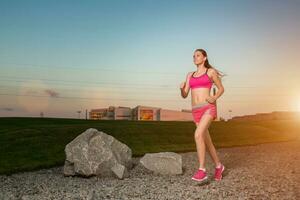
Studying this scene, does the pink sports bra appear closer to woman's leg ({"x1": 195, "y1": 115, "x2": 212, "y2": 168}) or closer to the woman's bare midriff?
the woman's bare midriff

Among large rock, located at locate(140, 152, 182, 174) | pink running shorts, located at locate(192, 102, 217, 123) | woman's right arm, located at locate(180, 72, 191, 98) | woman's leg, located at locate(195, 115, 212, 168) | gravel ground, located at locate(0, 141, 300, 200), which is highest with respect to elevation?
woman's right arm, located at locate(180, 72, 191, 98)

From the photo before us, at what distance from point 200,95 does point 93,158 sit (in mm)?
4349

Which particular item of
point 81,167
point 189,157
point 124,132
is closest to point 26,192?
point 81,167

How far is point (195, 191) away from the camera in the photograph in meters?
9.95

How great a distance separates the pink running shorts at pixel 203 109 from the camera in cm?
1042

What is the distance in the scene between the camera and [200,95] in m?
10.5

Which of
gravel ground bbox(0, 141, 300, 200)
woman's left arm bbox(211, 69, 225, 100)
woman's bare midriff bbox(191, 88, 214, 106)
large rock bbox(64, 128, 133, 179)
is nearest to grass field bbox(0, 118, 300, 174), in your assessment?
gravel ground bbox(0, 141, 300, 200)

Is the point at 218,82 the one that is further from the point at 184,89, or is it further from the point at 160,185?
the point at 160,185

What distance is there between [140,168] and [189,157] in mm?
5052

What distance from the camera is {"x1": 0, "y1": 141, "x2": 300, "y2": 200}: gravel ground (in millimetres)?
9750

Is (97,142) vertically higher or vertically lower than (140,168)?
higher

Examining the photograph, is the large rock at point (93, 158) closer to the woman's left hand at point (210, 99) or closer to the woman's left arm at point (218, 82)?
the woman's left hand at point (210, 99)

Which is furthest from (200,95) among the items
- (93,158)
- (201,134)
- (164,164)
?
(93,158)

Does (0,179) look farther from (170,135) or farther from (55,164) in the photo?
(170,135)
